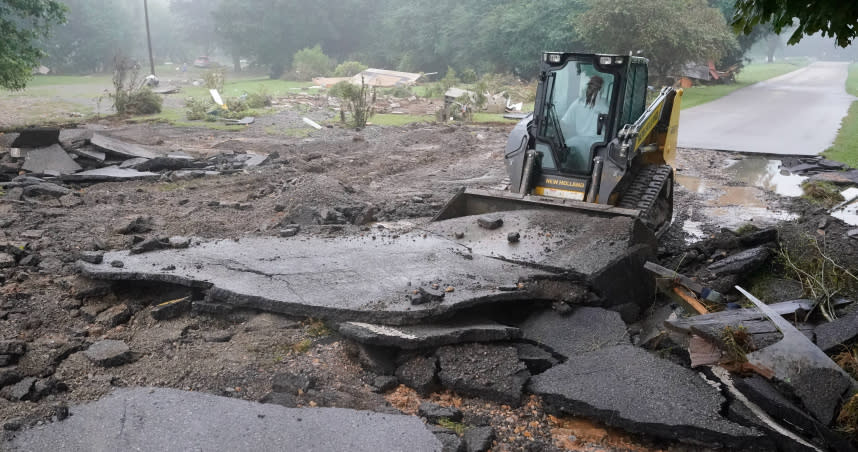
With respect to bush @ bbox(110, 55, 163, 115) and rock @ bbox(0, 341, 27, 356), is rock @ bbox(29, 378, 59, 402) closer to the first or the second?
rock @ bbox(0, 341, 27, 356)

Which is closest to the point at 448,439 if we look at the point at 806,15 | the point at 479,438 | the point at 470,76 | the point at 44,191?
the point at 479,438

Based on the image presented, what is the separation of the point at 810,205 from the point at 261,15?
2025 inches

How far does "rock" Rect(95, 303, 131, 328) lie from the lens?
595 cm

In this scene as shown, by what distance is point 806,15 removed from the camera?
4535 mm

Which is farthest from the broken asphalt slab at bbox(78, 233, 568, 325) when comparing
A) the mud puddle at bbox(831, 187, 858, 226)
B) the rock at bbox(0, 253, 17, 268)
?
the mud puddle at bbox(831, 187, 858, 226)

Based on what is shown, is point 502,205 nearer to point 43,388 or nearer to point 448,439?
point 448,439

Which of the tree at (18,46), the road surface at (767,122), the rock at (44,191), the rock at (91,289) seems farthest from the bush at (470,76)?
the rock at (91,289)

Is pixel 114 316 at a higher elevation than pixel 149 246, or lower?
lower

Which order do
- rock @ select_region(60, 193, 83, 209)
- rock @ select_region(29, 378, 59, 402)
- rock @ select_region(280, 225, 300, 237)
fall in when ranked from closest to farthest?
rock @ select_region(29, 378, 59, 402) → rock @ select_region(280, 225, 300, 237) → rock @ select_region(60, 193, 83, 209)

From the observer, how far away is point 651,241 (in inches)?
285

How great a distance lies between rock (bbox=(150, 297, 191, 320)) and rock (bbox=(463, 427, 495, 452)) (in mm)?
3098

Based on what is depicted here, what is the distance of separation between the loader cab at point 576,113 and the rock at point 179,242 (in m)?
4.71

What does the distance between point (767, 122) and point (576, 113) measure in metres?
18.0

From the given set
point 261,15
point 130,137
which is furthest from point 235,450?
point 261,15
